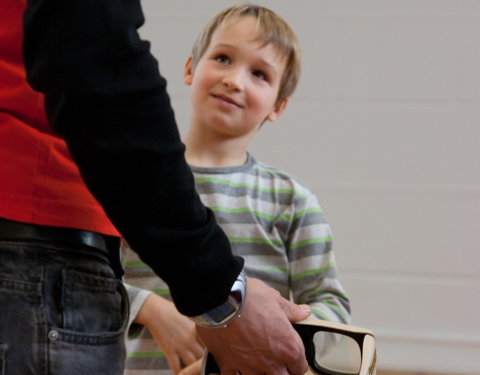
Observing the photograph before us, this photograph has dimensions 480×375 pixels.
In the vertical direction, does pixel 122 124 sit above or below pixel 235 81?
above

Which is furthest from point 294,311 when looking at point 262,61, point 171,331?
point 262,61

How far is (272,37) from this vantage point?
192 centimetres

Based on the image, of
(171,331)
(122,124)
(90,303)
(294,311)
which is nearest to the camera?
(122,124)

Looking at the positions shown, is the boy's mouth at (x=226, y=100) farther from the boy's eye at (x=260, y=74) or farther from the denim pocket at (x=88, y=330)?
the denim pocket at (x=88, y=330)

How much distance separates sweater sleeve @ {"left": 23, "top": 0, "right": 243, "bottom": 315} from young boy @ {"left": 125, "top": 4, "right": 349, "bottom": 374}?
84 cm

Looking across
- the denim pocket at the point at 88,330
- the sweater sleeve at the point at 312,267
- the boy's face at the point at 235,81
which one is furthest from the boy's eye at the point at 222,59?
the denim pocket at the point at 88,330

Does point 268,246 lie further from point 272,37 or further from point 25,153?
point 25,153

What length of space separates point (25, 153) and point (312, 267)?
102cm

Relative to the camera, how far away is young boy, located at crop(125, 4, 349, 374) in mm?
1755

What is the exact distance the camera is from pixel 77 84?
29.5 inches

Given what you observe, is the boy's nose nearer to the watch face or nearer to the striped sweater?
the striped sweater

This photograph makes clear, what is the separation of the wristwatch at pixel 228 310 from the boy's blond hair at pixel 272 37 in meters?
1.09

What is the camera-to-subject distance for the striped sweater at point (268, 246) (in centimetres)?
176

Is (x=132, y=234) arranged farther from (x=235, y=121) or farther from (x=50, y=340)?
(x=235, y=121)
